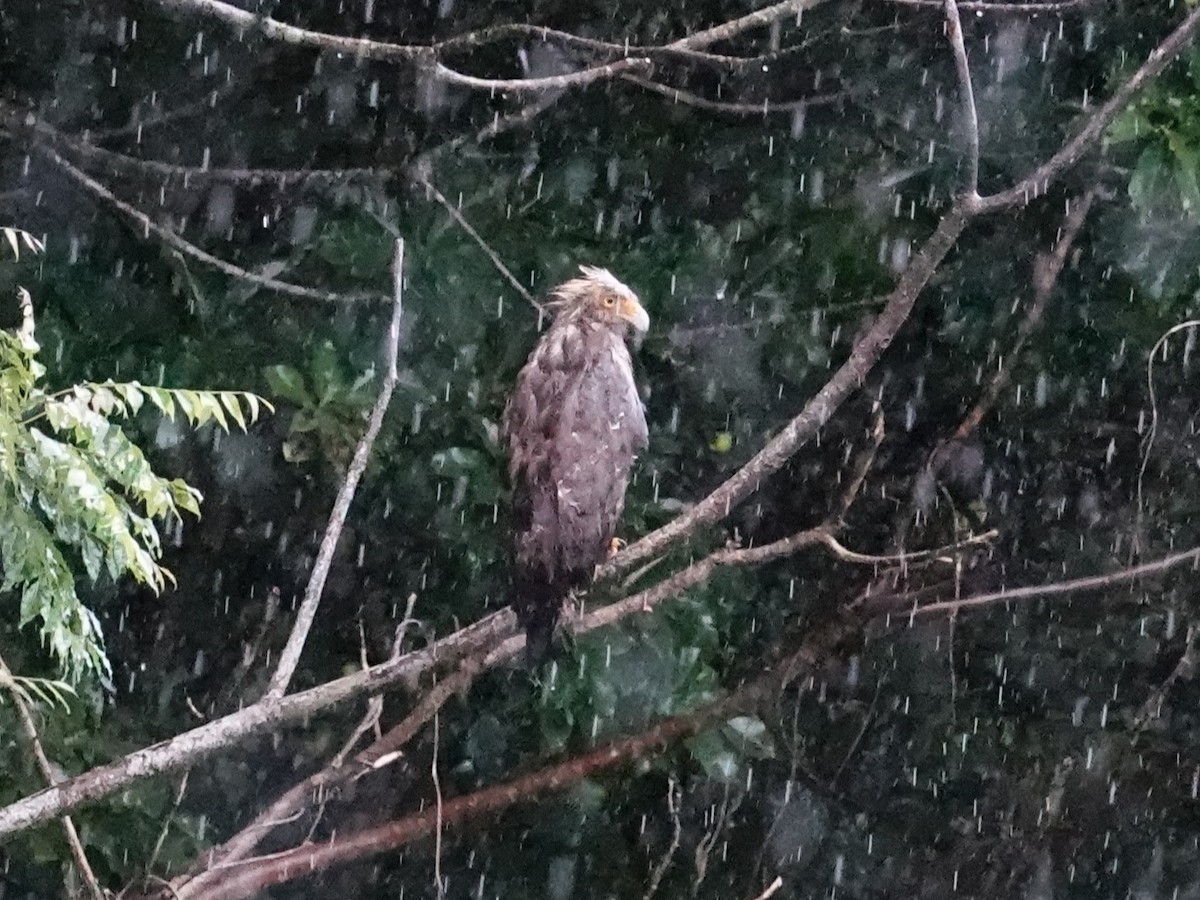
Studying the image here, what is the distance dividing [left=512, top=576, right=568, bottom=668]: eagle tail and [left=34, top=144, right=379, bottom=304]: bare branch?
1.17 metres

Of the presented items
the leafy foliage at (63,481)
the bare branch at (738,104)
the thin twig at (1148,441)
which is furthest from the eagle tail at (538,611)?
the thin twig at (1148,441)

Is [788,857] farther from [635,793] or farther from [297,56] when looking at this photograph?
[297,56]

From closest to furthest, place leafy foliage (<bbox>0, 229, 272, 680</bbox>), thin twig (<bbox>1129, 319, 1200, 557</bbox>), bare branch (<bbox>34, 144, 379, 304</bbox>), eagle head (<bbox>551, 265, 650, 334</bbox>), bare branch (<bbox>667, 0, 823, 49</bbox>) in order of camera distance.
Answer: leafy foliage (<bbox>0, 229, 272, 680</bbox>)
bare branch (<bbox>667, 0, 823, 49</bbox>)
eagle head (<bbox>551, 265, 650, 334</bbox>)
thin twig (<bbox>1129, 319, 1200, 557</bbox>)
bare branch (<bbox>34, 144, 379, 304</bbox>)

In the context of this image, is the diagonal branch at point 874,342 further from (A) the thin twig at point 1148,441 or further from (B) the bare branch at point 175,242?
(B) the bare branch at point 175,242

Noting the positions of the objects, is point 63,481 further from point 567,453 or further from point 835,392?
point 835,392

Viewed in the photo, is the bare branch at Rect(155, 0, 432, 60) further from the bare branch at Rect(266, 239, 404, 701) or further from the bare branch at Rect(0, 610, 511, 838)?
the bare branch at Rect(0, 610, 511, 838)

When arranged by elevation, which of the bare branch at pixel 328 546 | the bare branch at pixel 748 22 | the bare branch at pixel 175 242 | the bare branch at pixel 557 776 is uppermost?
the bare branch at pixel 748 22

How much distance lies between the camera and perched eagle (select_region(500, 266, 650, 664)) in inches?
147

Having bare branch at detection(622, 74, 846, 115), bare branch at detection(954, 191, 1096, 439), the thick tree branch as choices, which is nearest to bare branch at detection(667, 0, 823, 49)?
the thick tree branch

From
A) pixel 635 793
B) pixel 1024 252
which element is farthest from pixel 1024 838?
pixel 1024 252

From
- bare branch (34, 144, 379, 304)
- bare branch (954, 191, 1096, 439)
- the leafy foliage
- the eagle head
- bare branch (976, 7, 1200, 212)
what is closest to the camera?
the leafy foliage

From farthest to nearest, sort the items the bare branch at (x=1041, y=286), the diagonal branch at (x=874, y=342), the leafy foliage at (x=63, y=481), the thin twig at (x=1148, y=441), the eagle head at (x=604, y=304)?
the thin twig at (x=1148, y=441) → the bare branch at (x=1041, y=286) → the eagle head at (x=604, y=304) → the diagonal branch at (x=874, y=342) → the leafy foliage at (x=63, y=481)

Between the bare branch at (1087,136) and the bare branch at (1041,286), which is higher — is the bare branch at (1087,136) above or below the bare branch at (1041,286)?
above

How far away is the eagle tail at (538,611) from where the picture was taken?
3.71 m
